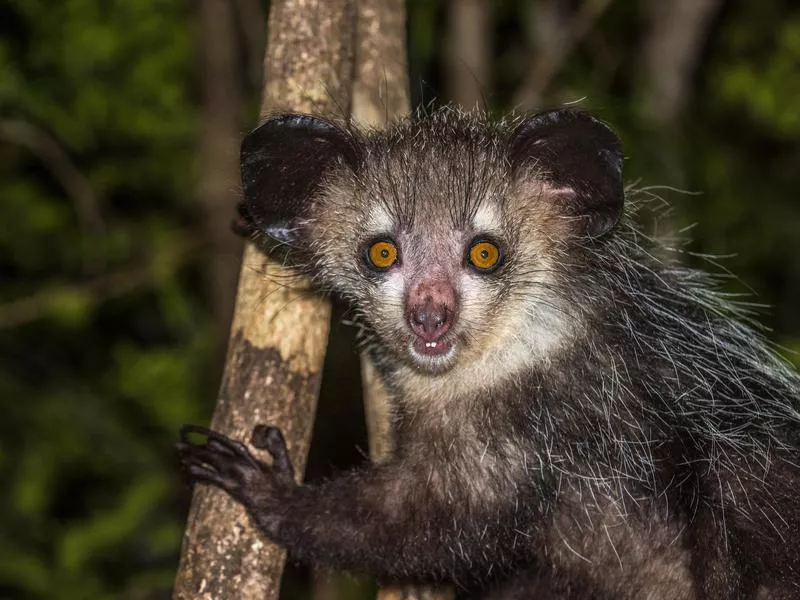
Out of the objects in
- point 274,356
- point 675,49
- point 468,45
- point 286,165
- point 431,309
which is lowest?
point 274,356

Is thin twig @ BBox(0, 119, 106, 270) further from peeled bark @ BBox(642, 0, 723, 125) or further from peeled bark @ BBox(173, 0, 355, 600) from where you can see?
peeled bark @ BBox(642, 0, 723, 125)

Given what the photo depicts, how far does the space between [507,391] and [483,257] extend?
20.2 inches

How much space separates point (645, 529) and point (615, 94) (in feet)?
18.8

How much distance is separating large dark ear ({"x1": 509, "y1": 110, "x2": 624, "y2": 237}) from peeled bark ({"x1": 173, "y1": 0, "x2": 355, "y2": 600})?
2.42 ft

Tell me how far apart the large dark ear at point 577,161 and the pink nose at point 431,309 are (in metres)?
0.57

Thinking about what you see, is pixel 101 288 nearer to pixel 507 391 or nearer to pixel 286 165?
pixel 286 165

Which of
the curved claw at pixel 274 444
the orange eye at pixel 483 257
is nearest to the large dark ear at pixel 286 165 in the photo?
the orange eye at pixel 483 257

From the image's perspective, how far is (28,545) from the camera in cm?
691

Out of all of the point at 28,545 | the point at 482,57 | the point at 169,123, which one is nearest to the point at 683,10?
the point at 482,57

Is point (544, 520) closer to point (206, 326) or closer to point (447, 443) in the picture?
point (447, 443)

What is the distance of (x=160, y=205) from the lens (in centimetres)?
876

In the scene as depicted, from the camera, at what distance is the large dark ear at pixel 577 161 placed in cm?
379

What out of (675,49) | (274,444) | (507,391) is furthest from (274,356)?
(675,49)

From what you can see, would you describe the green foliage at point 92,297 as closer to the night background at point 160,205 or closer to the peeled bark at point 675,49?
the night background at point 160,205
